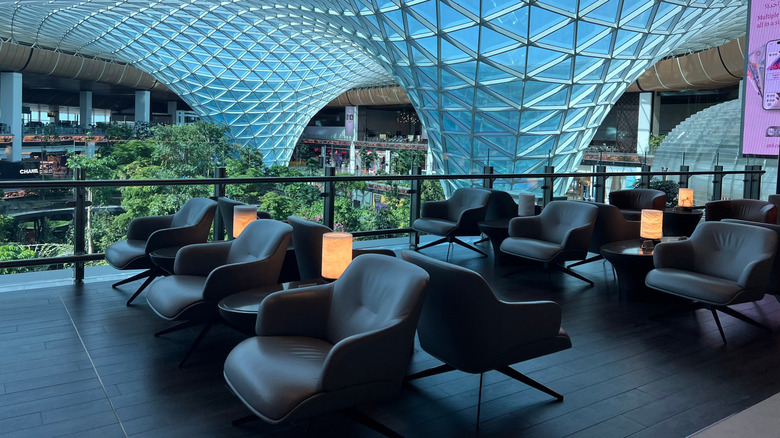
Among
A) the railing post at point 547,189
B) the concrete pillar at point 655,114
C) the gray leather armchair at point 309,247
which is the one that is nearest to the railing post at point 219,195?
the gray leather armchair at point 309,247

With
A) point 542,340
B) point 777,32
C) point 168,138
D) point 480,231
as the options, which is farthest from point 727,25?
point 542,340

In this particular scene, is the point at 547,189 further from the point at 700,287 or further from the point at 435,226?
the point at 700,287

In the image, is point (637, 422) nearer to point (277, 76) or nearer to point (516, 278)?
point (516, 278)

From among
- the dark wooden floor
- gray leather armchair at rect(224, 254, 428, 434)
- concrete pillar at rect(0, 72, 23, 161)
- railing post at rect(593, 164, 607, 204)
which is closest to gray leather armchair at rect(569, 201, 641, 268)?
the dark wooden floor

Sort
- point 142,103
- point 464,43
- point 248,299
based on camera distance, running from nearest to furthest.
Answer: point 248,299 < point 464,43 < point 142,103

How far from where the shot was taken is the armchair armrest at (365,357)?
2.87 meters

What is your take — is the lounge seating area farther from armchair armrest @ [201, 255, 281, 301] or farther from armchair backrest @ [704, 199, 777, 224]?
armchair backrest @ [704, 199, 777, 224]

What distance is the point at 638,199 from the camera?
10.3 meters

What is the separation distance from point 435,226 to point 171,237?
383 centimetres

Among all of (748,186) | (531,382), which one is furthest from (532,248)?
(748,186)

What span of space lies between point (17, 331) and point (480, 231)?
5.90 metres

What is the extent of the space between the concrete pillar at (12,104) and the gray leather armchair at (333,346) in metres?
35.3

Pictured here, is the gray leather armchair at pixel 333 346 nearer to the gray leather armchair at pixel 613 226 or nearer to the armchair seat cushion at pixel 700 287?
the armchair seat cushion at pixel 700 287

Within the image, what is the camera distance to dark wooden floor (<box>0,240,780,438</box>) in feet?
11.2
